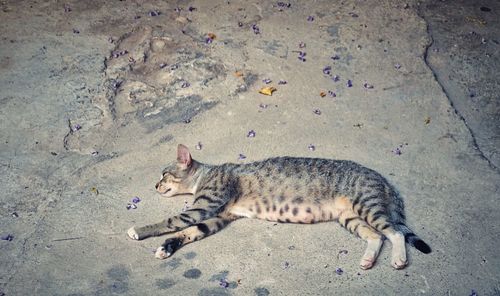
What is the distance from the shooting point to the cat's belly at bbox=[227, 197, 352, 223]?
5195mm

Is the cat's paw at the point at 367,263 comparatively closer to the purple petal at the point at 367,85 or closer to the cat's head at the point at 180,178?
the cat's head at the point at 180,178

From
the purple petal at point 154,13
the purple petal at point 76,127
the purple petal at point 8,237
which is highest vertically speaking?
the purple petal at point 154,13

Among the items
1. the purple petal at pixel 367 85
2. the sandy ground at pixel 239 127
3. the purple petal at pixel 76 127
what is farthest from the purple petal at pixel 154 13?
the purple petal at pixel 367 85

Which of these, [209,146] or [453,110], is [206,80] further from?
[453,110]

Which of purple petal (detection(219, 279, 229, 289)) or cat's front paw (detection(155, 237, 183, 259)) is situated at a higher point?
cat's front paw (detection(155, 237, 183, 259))

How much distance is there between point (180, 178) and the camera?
18.6 ft

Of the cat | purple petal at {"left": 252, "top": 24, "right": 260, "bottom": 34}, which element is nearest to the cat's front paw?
the cat

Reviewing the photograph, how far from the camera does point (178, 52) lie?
7.52 m

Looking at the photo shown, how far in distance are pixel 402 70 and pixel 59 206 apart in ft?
15.4

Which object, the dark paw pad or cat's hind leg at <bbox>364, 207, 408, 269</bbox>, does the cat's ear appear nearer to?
the dark paw pad

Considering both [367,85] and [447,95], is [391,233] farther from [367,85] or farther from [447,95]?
[447,95]

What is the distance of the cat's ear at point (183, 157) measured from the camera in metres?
5.64

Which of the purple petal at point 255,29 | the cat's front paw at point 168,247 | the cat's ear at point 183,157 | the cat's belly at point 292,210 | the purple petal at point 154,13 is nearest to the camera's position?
the cat's front paw at point 168,247

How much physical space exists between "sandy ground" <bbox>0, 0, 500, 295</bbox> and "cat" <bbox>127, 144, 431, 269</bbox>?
0.42 ft
